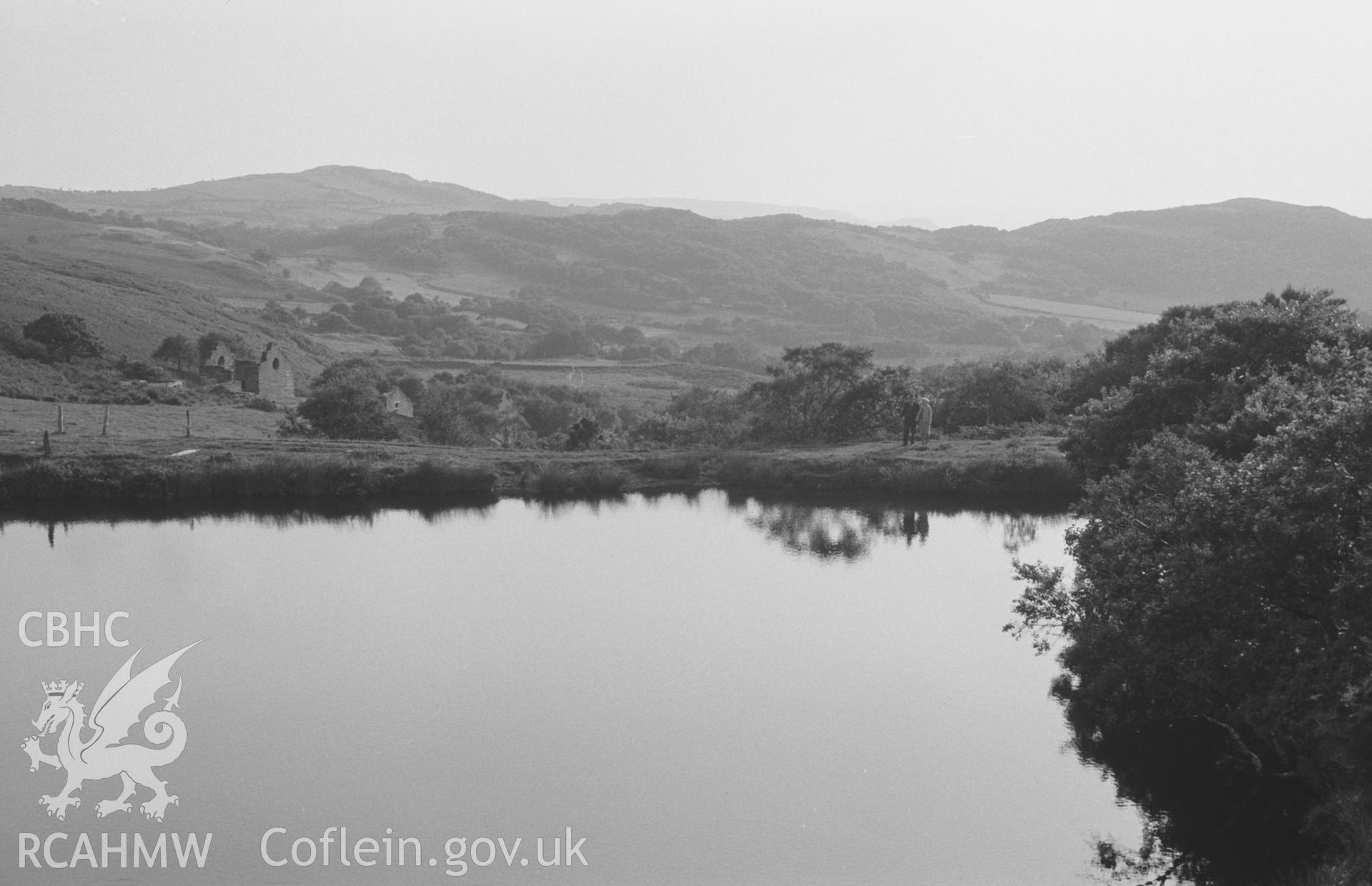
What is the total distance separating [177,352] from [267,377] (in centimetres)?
502

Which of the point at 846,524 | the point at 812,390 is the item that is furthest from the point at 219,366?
the point at 846,524

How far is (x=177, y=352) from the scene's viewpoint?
5481 cm

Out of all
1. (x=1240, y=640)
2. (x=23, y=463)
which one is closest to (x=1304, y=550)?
(x=1240, y=640)

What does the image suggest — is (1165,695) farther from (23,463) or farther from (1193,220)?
(1193,220)

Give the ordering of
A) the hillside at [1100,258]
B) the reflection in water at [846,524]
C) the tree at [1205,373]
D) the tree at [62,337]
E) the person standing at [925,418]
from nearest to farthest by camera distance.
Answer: the tree at [1205,373]
the reflection in water at [846,524]
the person standing at [925,418]
the tree at [62,337]
the hillside at [1100,258]

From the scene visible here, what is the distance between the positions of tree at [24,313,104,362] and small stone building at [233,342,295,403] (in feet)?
17.7

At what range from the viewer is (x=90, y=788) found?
13.5 metres

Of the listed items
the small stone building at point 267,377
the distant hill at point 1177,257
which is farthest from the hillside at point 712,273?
the small stone building at point 267,377

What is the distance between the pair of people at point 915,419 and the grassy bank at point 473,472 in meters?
0.65

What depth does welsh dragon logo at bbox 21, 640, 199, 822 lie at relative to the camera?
13.4 m

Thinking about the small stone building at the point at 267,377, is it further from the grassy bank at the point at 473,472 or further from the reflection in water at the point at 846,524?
the reflection in water at the point at 846,524

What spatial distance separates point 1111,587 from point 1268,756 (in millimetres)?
2819

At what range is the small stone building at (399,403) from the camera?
41606 mm

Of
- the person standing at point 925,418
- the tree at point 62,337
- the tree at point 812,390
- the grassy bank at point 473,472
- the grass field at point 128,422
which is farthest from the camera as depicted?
the tree at point 62,337
